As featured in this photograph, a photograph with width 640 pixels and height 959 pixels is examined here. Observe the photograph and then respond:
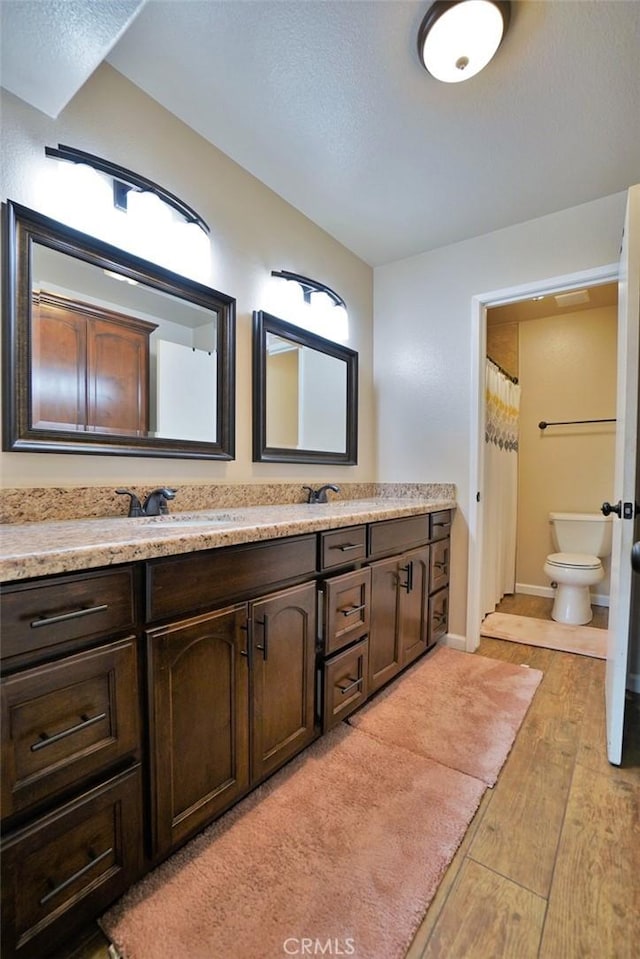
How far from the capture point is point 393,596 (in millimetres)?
1886

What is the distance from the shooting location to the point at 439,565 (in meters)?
2.35

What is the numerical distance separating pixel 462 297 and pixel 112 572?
2425 millimetres

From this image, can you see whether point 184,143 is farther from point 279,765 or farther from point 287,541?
point 279,765

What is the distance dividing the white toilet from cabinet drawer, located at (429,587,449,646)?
3.17 feet

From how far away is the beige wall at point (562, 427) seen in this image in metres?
3.23

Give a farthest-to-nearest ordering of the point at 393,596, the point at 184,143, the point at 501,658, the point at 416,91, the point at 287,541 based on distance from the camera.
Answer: the point at 501,658, the point at 393,596, the point at 184,143, the point at 416,91, the point at 287,541

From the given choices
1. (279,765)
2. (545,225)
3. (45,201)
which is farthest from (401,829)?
(545,225)

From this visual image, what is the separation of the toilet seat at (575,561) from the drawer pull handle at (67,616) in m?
2.91

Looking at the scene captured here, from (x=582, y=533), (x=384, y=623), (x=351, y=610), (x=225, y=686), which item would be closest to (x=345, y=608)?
(x=351, y=610)

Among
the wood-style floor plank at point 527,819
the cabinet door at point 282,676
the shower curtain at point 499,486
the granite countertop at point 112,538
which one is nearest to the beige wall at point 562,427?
the shower curtain at point 499,486

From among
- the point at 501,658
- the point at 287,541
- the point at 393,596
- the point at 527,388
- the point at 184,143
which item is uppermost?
the point at 184,143

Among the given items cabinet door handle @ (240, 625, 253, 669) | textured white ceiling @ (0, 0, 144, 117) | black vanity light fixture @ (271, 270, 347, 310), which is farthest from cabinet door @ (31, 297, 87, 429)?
black vanity light fixture @ (271, 270, 347, 310)

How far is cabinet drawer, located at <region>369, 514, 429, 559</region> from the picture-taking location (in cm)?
174

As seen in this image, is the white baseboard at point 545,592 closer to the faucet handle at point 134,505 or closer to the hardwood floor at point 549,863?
the hardwood floor at point 549,863
